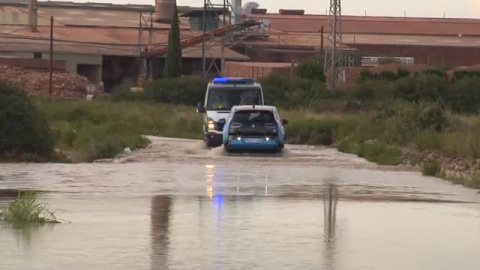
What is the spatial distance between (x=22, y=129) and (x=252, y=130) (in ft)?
22.5

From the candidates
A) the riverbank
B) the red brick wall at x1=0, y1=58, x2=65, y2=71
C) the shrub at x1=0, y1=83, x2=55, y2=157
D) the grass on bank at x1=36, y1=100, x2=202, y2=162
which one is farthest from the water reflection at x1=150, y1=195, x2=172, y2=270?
the red brick wall at x1=0, y1=58, x2=65, y2=71

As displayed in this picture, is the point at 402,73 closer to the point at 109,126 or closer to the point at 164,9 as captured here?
the point at 164,9

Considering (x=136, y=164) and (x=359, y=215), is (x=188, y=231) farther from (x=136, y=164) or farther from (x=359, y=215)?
(x=136, y=164)

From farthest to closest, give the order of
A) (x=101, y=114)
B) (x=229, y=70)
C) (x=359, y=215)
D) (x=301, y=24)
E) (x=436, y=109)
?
(x=301, y=24), (x=229, y=70), (x=101, y=114), (x=436, y=109), (x=359, y=215)

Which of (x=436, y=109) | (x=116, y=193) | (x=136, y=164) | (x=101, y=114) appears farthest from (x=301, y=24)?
(x=116, y=193)

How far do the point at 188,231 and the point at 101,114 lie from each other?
37790 mm

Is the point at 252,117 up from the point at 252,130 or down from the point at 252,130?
up

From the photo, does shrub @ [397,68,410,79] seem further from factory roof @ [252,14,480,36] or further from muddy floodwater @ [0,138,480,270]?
muddy floodwater @ [0,138,480,270]

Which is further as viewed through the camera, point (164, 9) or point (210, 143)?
point (164, 9)

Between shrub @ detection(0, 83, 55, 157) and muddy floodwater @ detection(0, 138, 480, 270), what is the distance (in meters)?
2.44

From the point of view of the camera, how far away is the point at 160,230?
1680cm

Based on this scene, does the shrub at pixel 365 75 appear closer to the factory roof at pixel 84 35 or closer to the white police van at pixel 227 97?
the factory roof at pixel 84 35

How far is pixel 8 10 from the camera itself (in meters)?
115

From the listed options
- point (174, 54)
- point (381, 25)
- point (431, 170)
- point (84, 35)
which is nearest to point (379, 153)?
point (431, 170)
